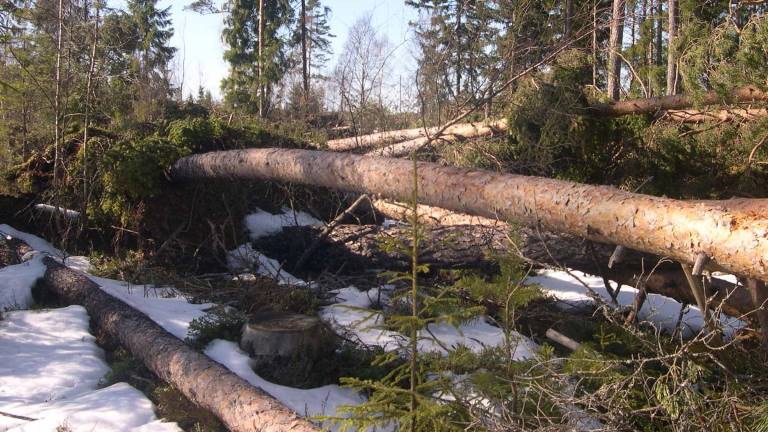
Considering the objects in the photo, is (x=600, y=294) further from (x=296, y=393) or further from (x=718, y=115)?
(x=296, y=393)

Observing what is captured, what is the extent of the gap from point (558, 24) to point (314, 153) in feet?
12.3

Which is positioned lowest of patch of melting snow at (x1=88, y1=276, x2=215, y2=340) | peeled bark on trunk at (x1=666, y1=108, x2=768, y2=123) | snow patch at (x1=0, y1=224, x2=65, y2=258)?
patch of melting snow at (x1=88, y1=276, x2=215, y2=340)

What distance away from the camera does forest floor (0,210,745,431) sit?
11.6ft

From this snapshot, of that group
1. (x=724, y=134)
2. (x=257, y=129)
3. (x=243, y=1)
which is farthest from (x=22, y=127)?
(x=243, y=1)

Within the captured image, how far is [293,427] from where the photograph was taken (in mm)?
3025

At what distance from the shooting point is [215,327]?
4.74m

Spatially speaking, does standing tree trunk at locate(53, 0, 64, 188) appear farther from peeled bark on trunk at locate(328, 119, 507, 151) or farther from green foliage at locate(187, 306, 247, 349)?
peeled bark on trunk at locate(328, 119, 507, 151)

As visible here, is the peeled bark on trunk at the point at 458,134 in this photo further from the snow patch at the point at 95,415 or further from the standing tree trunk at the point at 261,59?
the standing tree trunk at the point at 261,59

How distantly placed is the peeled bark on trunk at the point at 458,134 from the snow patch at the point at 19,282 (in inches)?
168

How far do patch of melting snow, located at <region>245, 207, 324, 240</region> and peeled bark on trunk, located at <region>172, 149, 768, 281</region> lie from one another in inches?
65.8

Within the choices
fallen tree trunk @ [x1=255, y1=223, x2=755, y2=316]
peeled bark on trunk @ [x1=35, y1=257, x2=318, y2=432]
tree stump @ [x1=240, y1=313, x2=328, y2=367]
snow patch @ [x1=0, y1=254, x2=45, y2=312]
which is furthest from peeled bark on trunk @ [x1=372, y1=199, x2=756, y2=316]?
snow patch @ [x1=0, y1=254, x2=45, y2=312]

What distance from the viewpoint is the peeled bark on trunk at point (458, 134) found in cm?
804

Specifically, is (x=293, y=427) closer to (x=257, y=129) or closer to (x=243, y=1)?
(x=257, y=129)

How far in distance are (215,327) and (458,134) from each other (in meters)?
4.97
